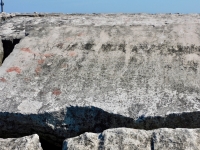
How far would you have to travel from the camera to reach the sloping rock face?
183cm

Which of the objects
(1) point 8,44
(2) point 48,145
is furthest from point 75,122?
(1) point 8,44

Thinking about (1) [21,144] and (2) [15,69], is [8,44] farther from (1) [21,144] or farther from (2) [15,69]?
(1) [21,144]

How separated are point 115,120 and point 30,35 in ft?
4.11

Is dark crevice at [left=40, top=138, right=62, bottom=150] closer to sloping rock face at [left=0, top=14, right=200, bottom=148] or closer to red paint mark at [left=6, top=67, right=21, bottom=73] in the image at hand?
sloping rock face at [left=0, top=14, right=200, bottom=148]

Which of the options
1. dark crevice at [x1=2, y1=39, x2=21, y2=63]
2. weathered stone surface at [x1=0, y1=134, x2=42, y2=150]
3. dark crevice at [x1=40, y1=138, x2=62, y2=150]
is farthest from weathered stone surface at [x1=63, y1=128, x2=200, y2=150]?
dark crevice at [x1=2, y1=39, x2=21, y2=63]

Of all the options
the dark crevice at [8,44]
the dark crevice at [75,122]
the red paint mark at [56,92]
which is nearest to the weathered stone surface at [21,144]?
the dark crevice at [75,122]

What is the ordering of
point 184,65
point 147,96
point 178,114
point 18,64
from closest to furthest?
point 178,114, point 147,96, point 184,65, point 18,64

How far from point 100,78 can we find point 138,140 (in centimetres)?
70

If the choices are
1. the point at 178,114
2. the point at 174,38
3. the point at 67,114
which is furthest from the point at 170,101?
→ the point at 174,38

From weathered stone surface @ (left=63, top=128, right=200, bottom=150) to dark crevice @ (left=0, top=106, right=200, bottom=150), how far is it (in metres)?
0.24

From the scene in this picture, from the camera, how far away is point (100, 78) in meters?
2.12

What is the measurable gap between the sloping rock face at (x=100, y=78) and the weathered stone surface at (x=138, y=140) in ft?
0.85

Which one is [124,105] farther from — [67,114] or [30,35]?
[30,35]

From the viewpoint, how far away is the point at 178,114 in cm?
176
